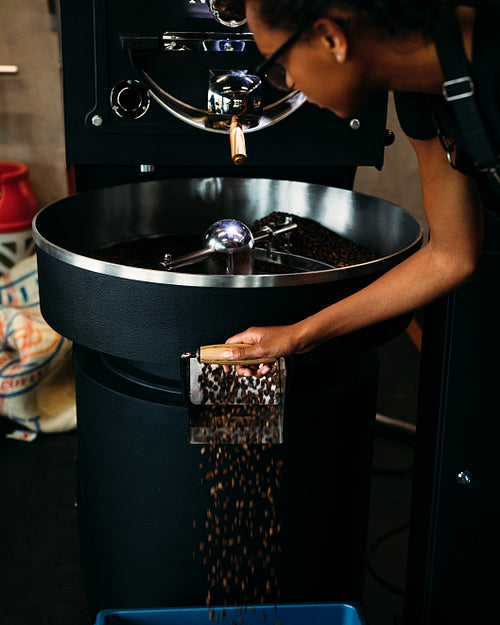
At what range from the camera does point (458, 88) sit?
2.81 feet

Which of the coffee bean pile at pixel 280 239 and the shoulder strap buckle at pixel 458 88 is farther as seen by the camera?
the coffee bean pile at pixel 280 239

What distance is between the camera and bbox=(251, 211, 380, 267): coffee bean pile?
1.46 m

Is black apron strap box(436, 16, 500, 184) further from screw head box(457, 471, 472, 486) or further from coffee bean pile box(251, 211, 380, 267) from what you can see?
screw head box(457, 471, 472, 486)

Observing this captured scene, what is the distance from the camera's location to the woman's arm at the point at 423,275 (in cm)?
110

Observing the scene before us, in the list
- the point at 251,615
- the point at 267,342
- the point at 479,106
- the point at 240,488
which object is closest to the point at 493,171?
the point at 479,106

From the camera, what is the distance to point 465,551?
1.46 metres

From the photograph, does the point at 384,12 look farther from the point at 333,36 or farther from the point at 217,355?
the point at 217,355

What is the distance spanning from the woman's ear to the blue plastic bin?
0.88 m

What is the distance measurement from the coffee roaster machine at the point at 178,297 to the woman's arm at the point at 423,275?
0.03 meters

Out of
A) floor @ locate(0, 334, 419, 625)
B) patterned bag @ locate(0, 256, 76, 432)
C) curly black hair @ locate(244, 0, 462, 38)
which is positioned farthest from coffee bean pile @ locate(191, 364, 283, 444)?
patterned bag @ locate(0, 256, 76, 432)

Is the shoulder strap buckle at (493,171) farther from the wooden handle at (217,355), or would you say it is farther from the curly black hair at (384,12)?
the wooden handle at (217,355)

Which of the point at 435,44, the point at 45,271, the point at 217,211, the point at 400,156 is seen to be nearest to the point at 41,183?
→ the point at 400,156

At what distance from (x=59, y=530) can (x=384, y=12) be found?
1595mm

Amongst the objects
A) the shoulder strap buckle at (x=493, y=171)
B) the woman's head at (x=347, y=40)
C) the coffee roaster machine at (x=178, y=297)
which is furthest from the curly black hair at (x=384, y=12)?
the coffee roaster machine at (x=178, y=297)
